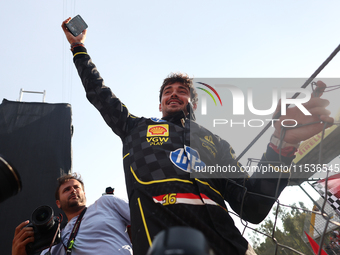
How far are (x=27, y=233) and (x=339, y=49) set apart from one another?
195 centimetres

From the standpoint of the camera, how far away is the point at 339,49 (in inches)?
30.2

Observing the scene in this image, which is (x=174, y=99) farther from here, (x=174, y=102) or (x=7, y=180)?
(x=7, y=180)

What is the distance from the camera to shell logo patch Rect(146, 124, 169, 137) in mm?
1135

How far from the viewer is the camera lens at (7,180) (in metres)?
0.54

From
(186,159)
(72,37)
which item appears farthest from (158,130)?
(72,37)

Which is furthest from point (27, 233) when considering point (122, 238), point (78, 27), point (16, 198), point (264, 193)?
point (264, 193)

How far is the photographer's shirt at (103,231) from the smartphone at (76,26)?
1219 mm

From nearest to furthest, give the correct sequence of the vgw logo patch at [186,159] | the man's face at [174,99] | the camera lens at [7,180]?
the camera lens at [7,180] < the vgw logo patch at [186,159] < the man's face at [174,99]

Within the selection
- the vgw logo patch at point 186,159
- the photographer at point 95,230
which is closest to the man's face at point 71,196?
the photographer at point 95,230

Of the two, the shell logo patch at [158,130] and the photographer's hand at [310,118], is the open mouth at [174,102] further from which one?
the photographer's hand at [310,118]

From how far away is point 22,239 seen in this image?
1624 millimetres

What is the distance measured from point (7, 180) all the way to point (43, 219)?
1324mm

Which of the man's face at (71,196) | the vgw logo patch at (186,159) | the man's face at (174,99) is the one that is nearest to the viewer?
the vgw logo patch at (186,159)

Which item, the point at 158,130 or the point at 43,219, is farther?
the point at 43,219
